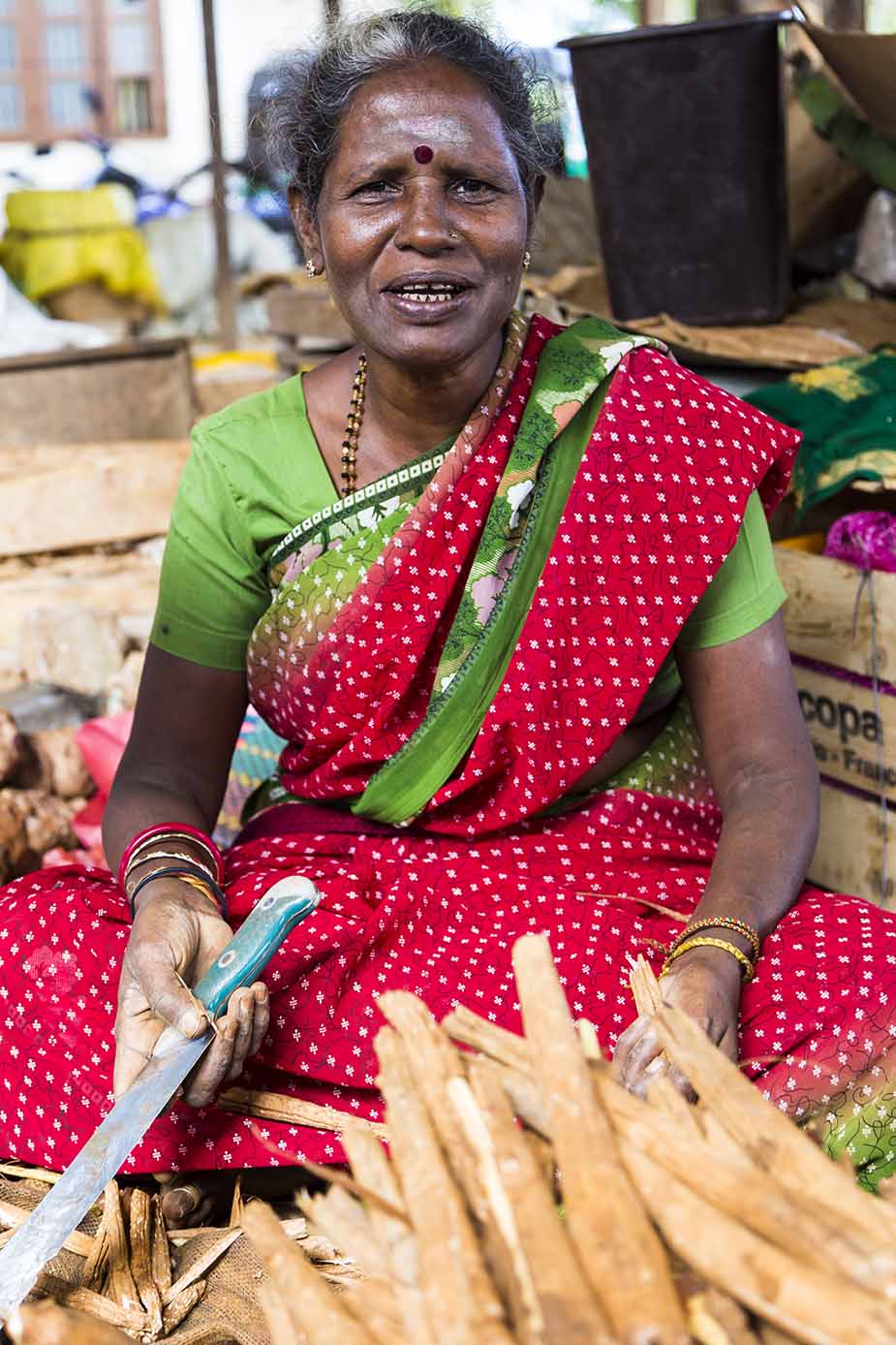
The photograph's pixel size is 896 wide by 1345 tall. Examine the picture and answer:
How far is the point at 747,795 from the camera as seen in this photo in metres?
2.25

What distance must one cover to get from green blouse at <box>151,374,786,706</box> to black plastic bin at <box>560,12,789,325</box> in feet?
6.51

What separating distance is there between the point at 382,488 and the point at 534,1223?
58.0 inches

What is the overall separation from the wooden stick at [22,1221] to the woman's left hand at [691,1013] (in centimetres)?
76

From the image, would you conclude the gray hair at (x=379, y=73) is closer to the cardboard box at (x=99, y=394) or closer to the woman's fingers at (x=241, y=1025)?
the woman's fingers at (x=241, y=1025)

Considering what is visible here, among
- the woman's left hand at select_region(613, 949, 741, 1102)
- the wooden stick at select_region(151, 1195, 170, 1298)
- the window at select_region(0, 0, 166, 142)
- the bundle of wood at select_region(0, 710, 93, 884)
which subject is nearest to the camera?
the woman's left hand at select_region(613, 949, 741, 1102)

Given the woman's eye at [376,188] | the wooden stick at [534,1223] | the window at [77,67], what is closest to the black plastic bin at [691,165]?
the woman's eye at [376,188]

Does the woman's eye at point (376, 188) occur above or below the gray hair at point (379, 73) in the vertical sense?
below

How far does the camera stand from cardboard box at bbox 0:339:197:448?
537cm

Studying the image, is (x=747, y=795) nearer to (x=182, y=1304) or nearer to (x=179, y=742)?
(x=179, y=742)

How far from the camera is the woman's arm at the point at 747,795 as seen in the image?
1983 mm

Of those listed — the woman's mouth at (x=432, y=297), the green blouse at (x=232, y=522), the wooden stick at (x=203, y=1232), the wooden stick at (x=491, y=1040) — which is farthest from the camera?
the green blouse at (x=232, y=522)

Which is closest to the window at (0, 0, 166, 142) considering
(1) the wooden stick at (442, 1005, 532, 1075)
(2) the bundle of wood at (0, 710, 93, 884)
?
(2) the bundle of wood at (0, 710, 93, 884)

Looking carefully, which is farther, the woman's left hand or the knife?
the woman's left hand

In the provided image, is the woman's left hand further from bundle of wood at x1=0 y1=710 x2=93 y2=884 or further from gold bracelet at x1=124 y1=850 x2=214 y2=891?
bundle of wood at x1=0 y1=710 x2=93 y2=884
